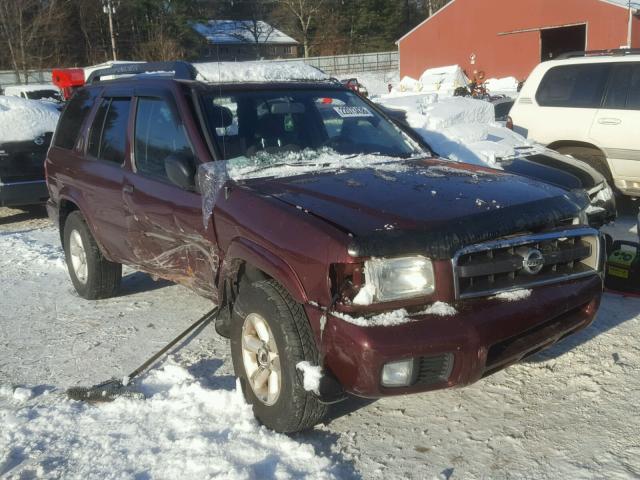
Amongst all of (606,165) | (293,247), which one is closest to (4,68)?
(606,165)

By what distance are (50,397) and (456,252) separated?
2.58 meters

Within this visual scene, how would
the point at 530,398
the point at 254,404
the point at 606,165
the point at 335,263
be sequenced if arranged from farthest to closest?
1. the point at 606,165
2. the point at 530,398
3. the point at 254,404
4. the point at 335,263

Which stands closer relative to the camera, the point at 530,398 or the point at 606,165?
the point at 530,398

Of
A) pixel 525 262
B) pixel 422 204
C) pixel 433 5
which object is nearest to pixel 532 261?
pixel 525 262

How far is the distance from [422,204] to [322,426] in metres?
1.29

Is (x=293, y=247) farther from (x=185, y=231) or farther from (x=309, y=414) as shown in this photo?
(x=185, y=231)

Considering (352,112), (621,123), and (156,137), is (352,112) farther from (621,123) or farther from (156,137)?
(621,123)

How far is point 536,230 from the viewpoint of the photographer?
10.4 feet

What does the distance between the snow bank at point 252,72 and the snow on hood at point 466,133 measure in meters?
2.02

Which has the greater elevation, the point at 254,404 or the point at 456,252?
the point at 456,252

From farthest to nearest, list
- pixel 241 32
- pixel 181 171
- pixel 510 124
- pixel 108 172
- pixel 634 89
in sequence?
pixel 241 32, pixel 510 124, pixel 634 89, pixel 108 172, pixel 181 171

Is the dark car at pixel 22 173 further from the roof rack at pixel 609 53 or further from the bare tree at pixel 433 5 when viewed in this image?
the bare tree at pixel 433 5

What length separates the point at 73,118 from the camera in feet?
18.9

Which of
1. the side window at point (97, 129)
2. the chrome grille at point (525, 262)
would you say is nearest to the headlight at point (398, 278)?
the chrome grille at point (525, 262)
